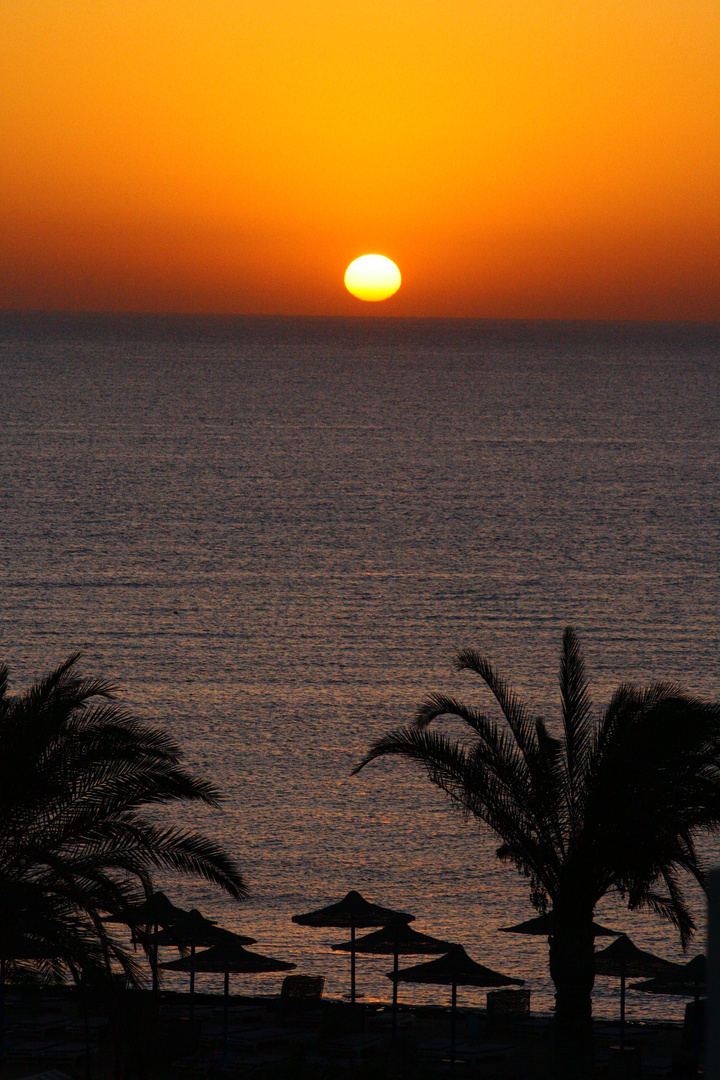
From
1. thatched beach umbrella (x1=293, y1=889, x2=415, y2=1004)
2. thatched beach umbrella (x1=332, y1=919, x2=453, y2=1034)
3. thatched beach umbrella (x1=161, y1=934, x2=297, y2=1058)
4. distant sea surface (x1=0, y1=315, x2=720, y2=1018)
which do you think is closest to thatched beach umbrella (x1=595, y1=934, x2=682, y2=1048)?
thatched beach umbrella (x1=332, y1=919, x2=453, y2=1034)

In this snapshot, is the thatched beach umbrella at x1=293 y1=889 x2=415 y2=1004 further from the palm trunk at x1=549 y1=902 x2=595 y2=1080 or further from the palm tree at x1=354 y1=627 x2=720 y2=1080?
the palm trunk at x1=549 y1=902 x2=595 y2=1080

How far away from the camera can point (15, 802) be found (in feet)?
46.8

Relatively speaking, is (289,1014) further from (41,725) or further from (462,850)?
(462,850)

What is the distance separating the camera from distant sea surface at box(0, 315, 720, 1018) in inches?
1313

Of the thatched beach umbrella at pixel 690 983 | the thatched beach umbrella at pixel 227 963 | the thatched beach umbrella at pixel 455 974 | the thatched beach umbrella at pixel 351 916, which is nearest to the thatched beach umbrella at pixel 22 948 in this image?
the thatched beach umbrella at pixel 227 963

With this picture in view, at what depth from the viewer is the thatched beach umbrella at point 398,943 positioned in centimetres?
2169

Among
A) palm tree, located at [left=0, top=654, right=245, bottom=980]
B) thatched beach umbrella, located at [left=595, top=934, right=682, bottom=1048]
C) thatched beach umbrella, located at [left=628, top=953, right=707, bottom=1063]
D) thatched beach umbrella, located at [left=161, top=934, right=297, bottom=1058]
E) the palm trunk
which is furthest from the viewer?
thatched beach umbrella, located at [left=595, top=934, right=682, bottom=1048]

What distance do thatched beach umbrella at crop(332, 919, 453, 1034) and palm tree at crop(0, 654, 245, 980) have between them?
22.8 feet

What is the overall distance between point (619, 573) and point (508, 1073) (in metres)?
50.2

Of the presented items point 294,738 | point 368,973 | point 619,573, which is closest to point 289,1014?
point 368,973

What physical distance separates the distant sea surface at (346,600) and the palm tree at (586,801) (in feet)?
36.5

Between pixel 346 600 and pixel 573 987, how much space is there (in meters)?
46.1

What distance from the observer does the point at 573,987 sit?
16.3 metres

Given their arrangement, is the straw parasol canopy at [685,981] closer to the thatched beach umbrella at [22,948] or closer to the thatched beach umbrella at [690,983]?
the thatched beach umbrella at [690,983]
